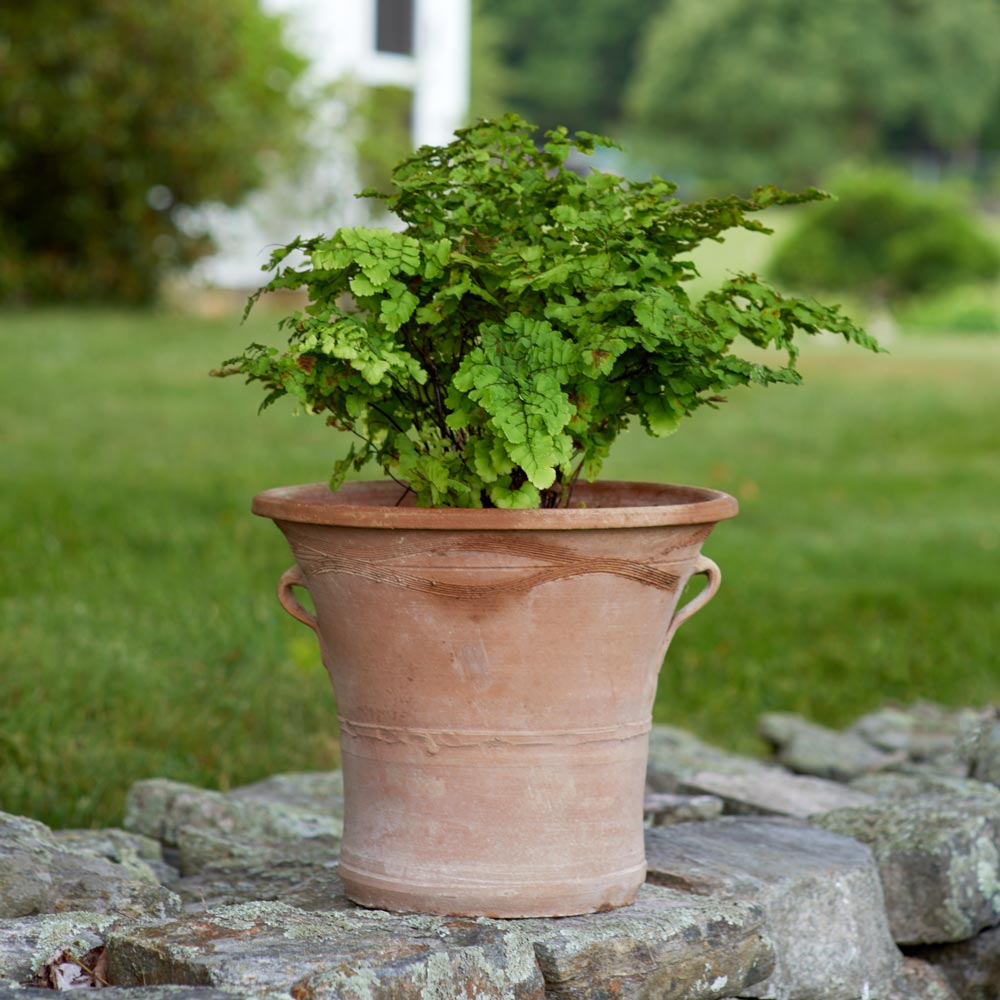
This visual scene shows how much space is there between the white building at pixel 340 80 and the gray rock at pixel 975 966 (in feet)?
34.6

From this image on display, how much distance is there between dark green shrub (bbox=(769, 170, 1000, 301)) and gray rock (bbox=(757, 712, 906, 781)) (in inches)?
583

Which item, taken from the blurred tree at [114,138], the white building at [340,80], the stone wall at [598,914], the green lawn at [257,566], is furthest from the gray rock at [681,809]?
the white building at [340,80]

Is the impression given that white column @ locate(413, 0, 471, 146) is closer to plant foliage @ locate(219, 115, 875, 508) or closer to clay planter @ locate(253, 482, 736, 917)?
plant foliage @ locate(219, 115, 875, 508)

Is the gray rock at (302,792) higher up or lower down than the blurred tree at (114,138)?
lower down

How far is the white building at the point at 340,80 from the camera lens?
1503 cm

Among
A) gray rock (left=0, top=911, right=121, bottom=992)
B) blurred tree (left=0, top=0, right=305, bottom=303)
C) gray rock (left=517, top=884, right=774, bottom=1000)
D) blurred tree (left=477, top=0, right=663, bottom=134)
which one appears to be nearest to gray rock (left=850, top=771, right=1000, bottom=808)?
gray rock (left=517, top=884, right=774, bottom=1000)

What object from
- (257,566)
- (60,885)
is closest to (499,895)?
(60,885)

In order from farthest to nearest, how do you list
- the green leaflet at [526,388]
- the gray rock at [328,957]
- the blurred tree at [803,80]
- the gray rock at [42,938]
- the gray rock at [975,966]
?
1. the blurred tree at [803,80]
2. the gray rock at [975,966]
3. the green leaflet at [526,388]
4. the gray rock at [42,938]
5. the gray rock at [328,957]

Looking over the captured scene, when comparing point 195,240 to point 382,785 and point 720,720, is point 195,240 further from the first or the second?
point 382,785

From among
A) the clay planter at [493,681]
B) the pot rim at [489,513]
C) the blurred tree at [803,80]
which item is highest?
the blurred tree at [803,80]

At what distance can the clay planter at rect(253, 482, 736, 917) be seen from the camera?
2.10m

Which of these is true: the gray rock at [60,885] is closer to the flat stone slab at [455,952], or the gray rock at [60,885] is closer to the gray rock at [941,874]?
the flat stone slab at [455,952]

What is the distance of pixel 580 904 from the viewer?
7.18 feet

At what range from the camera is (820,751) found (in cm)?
376
